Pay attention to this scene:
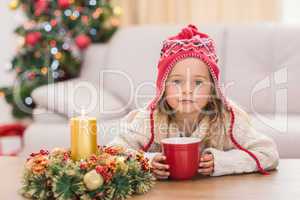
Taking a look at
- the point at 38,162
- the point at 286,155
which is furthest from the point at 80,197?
the point at 286,155

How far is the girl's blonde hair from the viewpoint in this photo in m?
1.46

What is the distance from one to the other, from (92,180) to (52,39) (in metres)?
2.18

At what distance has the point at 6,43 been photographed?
149 inches

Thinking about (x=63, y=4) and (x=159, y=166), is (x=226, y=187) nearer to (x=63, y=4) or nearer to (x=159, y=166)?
(x=159, y=166)

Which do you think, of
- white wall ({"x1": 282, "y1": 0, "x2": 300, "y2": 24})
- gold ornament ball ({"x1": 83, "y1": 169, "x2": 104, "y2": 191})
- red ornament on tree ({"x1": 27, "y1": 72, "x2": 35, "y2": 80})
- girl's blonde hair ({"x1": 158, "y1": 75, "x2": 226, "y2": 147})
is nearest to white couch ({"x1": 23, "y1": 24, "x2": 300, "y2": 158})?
red ornament on tree ({"x1": 27, "y1": 72, "x2": 35, "y2": 80})

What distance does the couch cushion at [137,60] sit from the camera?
111 inches

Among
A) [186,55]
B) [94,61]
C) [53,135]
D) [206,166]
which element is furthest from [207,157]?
[94,61]

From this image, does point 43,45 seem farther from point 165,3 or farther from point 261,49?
point 261,49

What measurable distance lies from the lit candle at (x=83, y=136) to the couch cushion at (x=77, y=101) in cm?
135

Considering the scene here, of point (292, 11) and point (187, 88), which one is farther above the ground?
point (292, 11)

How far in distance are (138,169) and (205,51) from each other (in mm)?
462

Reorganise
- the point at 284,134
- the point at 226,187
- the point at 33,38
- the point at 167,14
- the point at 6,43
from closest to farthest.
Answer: the point at 226,187, the point at 284,134, the point at 33,38, the point at 167,14, the point at 6,43

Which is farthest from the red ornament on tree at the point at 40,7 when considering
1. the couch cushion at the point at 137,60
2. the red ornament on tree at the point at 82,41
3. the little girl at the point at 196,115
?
the little girl at the point at 196,115

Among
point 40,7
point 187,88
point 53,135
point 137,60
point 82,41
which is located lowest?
point 53,135
